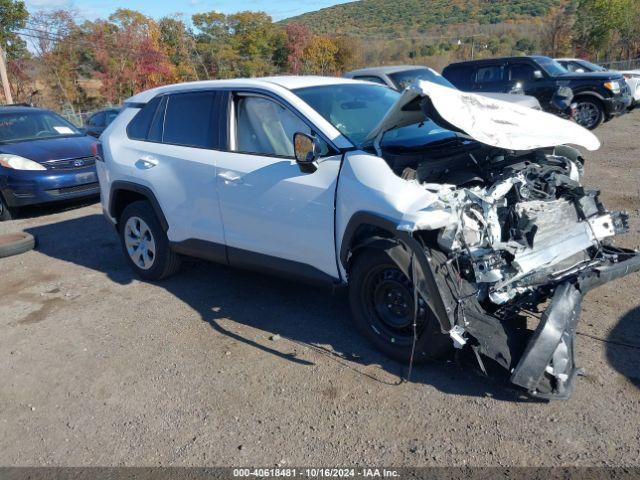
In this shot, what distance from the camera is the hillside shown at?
71.5m

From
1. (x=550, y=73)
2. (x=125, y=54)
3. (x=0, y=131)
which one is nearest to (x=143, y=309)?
(x=0, y=131)

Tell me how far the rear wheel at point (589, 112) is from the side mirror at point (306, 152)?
38.4 feet

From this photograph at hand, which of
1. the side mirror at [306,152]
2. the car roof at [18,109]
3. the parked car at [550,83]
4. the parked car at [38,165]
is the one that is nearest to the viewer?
the side mirror at [306,152]

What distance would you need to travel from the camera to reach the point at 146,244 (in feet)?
18.8

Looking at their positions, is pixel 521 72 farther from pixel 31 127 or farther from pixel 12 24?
pixel 12 24

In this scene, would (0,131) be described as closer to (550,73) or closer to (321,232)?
(321,232)

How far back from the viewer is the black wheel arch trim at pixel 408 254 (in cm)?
333

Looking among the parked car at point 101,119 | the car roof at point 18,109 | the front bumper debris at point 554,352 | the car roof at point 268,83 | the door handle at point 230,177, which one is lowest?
the front bumper debris at point 554,352

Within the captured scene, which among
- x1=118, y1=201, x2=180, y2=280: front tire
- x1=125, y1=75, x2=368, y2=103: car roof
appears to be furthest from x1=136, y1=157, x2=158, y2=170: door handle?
x1=125, y1=75, x2=368, y2=103: car roof

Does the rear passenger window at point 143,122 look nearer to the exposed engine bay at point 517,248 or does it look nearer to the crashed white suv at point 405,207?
the crashed white suv at point 405,207

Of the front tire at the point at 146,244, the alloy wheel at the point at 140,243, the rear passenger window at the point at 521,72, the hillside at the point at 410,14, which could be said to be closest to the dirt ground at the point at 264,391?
the front tire at the point at 146,244

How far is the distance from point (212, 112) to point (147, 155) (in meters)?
0.91

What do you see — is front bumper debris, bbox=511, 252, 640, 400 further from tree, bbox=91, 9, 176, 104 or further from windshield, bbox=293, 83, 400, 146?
tree, bbox=91, 9, 176, 104

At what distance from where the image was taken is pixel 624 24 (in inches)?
1294
